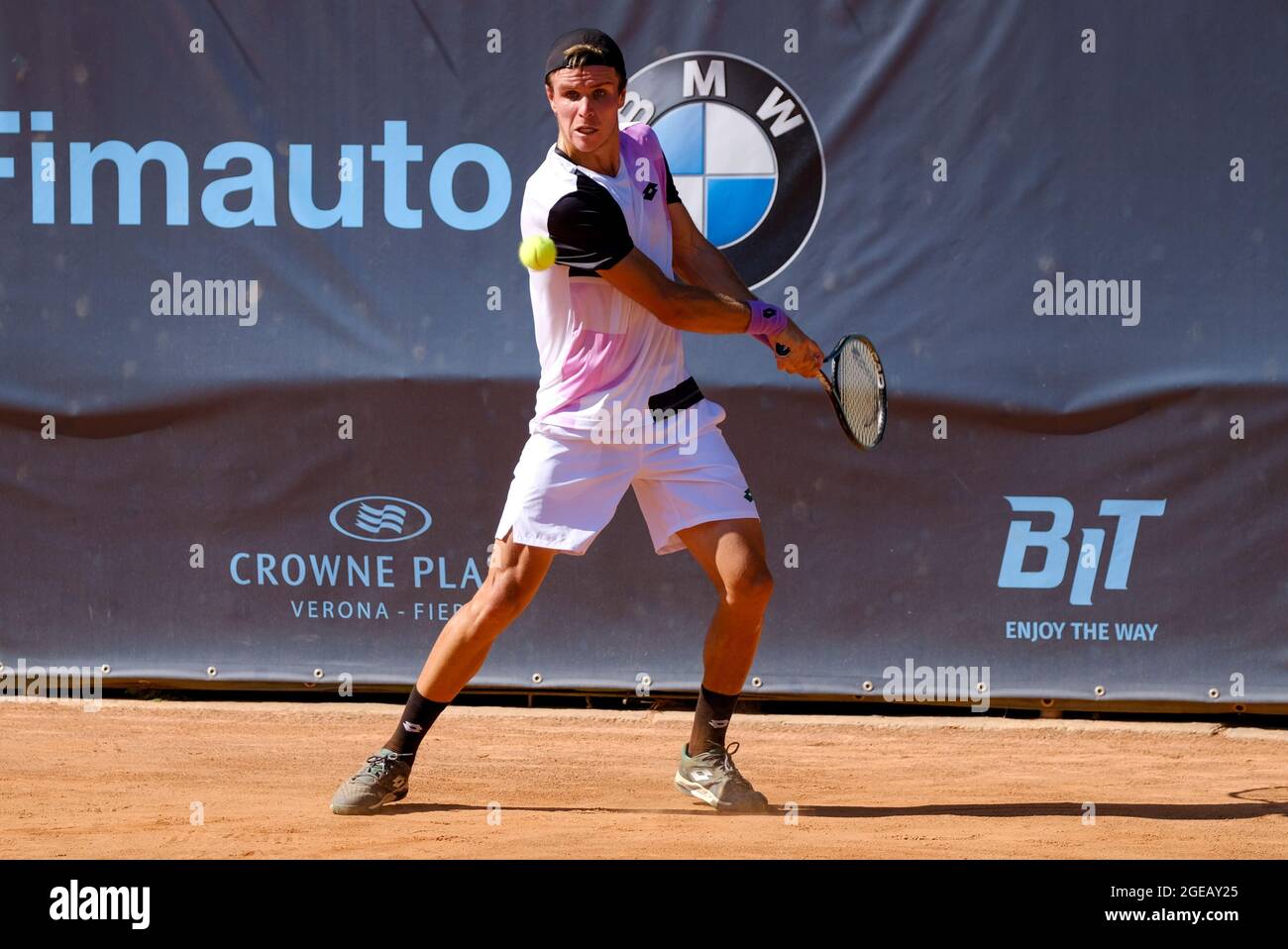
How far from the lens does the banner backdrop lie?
4.97 meters

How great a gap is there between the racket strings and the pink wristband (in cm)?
34

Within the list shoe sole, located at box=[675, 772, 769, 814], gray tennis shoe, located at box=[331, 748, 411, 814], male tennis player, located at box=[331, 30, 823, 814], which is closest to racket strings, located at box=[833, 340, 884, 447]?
male tennis player, located at box=[331, 30, 823, 814]

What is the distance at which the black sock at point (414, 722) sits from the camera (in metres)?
3.87

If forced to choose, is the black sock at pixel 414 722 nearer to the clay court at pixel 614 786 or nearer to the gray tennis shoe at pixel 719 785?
the clay court at pixel 614 786

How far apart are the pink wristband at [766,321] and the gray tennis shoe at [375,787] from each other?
129cm

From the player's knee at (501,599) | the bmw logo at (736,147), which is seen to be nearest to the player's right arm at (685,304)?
the player's knee at (501,599)

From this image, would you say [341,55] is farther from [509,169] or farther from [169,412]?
[169,412]

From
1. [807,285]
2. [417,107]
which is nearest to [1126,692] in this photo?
[807,285]

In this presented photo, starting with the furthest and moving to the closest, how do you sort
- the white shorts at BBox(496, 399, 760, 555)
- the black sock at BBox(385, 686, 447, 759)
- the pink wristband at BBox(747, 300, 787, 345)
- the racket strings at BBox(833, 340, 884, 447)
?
the racket strings at BBox(833, 340, 884, 447) → the black sock at BBox(385, 686, 447, 759) → the white shorts at BBox(496, 399, 760, 555) → the pink wristband at BBox(747, 300, 787, 345)

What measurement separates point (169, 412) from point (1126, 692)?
3.09 meters

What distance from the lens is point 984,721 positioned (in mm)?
5102

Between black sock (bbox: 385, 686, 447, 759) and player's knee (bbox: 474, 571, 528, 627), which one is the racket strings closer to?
player's knee (bbox: 474, 571, 528, 627)

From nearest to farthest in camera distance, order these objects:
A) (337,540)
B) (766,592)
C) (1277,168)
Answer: (766,592), (1277,168), (337,540)
